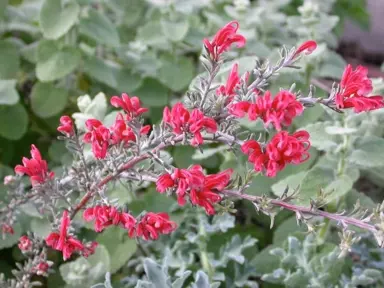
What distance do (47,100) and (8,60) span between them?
0.10m

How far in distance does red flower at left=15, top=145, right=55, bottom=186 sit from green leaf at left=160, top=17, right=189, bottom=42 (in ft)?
1.97

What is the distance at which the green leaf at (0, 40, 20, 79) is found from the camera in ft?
3.87

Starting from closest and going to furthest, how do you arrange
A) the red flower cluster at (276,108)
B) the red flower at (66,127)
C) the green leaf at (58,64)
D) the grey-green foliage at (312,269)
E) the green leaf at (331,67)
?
the red flower cluster at (276,108)
the red flower at (66,127)
the grey-green foliage at (312,269)
the green leaf at (58,64)
the green leaf at (331,67)

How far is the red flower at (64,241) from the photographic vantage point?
2.15 ft

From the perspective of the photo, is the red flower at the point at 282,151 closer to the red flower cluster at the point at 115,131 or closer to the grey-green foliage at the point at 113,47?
the red flower cluster at the point at 115,131

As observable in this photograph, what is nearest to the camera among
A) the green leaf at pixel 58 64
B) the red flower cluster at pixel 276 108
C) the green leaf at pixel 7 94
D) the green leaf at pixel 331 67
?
the red flower cluster at pixel 276 108

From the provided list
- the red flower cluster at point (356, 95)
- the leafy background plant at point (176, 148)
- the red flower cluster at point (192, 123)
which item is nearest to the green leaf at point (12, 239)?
the leafy background plant at point (176, 148)

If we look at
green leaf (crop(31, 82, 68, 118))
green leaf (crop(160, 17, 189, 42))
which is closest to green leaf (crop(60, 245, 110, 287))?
green leaf (crop(31, 82, 68, 118))

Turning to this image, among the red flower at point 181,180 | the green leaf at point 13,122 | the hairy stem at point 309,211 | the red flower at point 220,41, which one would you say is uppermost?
the red flower at point 220,41

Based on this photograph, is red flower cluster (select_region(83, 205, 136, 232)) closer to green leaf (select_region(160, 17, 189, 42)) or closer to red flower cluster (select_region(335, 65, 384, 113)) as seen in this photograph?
red flower cluster (select_region(335, 65, 384, 113))

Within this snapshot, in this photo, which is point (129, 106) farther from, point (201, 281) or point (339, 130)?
point (339, 130)

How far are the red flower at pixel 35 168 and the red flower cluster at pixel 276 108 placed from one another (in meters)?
0.24

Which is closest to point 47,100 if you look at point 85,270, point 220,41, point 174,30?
point 174,30

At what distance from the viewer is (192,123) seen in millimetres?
592
